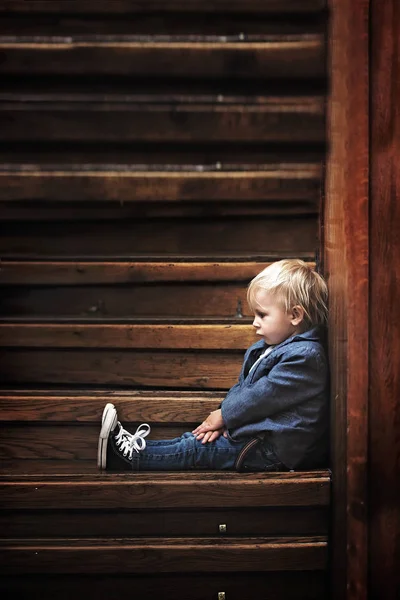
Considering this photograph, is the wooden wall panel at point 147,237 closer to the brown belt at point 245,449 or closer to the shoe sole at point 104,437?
the shoe sole at point 104,437

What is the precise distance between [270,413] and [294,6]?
1741 millimetres

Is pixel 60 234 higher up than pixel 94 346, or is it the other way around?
pixel 60 234

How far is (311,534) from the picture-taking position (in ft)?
8.05

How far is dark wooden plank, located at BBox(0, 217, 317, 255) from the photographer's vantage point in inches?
119

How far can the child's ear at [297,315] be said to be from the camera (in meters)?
2.62

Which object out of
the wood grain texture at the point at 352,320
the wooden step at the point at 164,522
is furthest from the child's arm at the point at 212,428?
the wood grain texture at the point at 352,320

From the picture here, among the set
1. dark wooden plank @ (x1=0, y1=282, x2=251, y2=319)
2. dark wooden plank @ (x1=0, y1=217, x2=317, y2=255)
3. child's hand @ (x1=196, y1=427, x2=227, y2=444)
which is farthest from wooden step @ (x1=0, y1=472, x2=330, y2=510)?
dark wooden plank @ (x1=0, y1=217, x2=317, y2=255)

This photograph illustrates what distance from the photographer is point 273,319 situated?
103 inches

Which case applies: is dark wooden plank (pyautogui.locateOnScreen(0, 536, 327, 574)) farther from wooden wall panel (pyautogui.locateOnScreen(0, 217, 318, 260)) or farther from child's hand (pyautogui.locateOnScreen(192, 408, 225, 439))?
wooden wall panel (pyautogui.locateOnScreen(0, 217, 318, 260))

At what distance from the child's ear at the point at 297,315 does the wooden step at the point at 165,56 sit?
102cm

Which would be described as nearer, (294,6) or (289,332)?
(289,332)

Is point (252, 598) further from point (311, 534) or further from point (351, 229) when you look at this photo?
point (351, 229)

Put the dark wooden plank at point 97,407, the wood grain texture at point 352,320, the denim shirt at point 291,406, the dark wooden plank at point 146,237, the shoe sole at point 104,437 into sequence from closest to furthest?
the wood grain texture at point 352,320 → the denim shirt at point 291,406 → the shoe sole at point 104,437 → the dark wooden plank at point 97,407 → the dark wooden plank at point 146,237

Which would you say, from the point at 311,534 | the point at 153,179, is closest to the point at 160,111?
the point at 153,179
